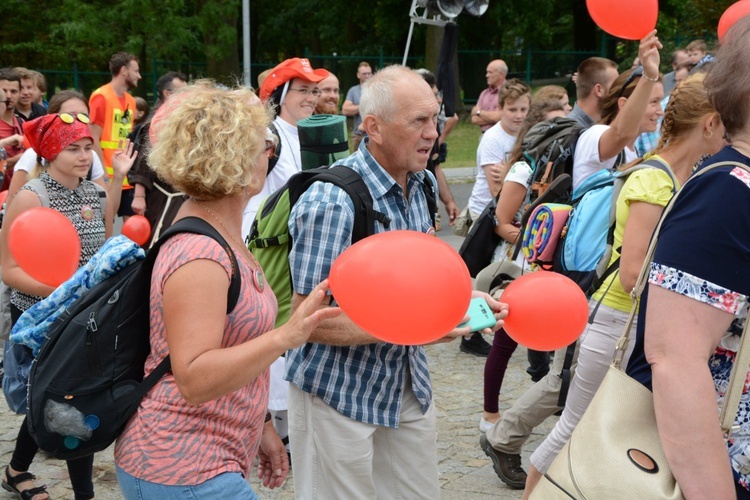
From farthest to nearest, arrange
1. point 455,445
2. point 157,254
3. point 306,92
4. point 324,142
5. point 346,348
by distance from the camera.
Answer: point 306,92, point 455,445, point 324,142, point 346,348, point 157,254

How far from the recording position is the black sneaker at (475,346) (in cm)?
740

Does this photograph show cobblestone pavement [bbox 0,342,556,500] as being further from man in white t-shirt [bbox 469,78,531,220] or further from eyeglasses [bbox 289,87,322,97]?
eyeglasses [bbox 289,87,322,97]

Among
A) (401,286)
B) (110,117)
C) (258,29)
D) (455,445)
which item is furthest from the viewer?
(258,29)

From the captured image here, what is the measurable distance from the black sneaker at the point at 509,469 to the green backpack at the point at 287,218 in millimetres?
1783

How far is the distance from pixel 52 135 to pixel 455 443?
284 centimetres

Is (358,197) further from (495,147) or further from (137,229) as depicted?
(495,147)

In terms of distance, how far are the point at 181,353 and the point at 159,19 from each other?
84.5 ft

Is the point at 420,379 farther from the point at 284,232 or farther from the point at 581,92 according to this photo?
the point at 581,92

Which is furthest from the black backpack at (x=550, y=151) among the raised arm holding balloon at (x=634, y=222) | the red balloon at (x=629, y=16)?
the raised arm holding balloon at (x=634, y=222)

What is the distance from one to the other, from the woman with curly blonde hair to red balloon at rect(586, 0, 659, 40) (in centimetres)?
294

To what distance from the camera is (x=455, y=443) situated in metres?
5.57

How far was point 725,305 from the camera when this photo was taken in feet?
6.07

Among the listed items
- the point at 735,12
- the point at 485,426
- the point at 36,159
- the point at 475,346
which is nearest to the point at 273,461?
the point at 485,426

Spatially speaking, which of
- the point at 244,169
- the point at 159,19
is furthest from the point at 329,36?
the point at 244,169
